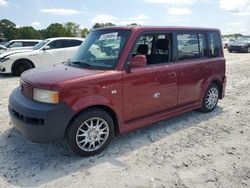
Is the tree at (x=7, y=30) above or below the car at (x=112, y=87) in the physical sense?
above

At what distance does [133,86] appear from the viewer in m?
4.49

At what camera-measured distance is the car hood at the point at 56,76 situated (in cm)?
389

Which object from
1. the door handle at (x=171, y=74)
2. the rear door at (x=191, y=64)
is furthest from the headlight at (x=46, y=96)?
the rear door at (x=191, y=64)

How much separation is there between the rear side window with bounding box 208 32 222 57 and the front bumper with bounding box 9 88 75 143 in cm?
353

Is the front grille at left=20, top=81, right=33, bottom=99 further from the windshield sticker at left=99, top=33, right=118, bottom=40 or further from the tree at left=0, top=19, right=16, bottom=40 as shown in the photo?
the tree at left=0, top=19, right=16, bottom=40

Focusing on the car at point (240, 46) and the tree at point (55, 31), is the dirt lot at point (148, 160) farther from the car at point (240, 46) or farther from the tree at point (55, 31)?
the tree at point (55, 31)

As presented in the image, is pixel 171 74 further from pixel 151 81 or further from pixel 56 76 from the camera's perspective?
pixel 56 76

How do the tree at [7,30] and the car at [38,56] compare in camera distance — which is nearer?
the car at [38,56]

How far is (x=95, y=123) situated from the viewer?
4211 millimetres

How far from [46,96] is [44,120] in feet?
1.06

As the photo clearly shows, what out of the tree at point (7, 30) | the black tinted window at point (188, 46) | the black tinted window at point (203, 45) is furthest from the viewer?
the tree at point (7, 30)

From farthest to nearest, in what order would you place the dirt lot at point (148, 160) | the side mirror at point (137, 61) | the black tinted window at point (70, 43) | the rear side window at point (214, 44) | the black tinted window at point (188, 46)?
the black tinted window at point (70, 43), the rear side window at point (214, 44), the black tinted window at point (188, 46), the side mirror at point (137, 61), the dirt lot at point (148, 160)

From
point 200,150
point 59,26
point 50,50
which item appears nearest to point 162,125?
point 200,150

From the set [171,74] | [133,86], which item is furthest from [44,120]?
[171,74]
